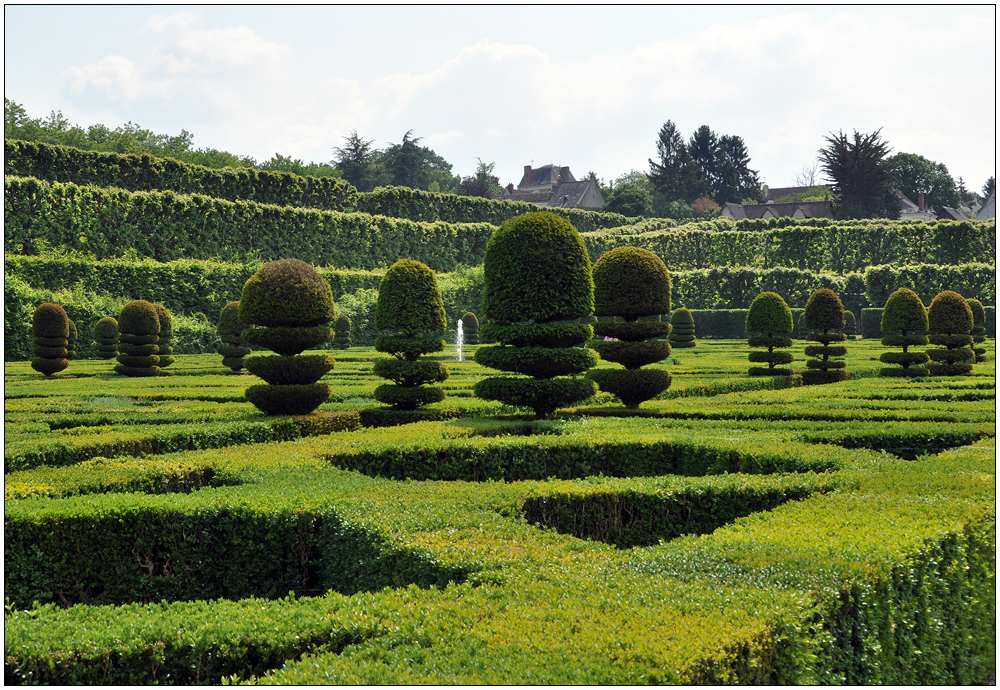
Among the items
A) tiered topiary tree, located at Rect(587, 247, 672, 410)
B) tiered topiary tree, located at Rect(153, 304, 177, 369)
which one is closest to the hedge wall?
tiered topiary tree, located at Rect(153, 304, 177, 369)

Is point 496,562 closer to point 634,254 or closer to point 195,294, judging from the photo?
point 634,254

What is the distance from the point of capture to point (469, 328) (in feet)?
Answer: 125

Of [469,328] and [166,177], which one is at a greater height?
[166,177]

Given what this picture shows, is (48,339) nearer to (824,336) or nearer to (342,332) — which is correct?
(342,332)

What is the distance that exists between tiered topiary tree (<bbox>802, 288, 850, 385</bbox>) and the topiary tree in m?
12.4

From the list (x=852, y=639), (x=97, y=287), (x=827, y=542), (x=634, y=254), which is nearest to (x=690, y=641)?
(x=852, y=639)

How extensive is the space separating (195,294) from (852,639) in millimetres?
33221

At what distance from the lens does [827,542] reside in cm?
544

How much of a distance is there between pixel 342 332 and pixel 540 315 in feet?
77.1

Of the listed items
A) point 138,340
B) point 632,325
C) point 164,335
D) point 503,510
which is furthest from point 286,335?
point 164,335

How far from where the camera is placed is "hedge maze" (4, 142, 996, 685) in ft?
13.8

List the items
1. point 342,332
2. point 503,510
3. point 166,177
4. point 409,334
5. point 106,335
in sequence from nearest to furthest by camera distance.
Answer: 1. point 503,510
2. point 409,334
3. point 106,335
4. point 342,332
5. point 166,177

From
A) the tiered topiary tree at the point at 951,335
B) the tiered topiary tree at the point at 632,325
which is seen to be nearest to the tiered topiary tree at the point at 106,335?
the tiered topiary tree at the point at 632,325

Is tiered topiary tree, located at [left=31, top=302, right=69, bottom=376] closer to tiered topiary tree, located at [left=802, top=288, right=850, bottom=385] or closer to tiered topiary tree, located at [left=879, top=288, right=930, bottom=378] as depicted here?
tiered topiary tree, located at [left=802, top=288, right=850, bottom=385]
